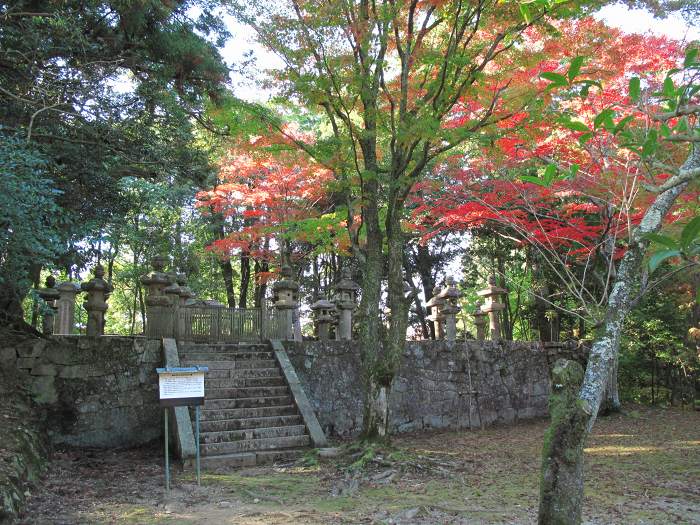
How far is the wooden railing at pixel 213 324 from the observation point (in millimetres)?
9445

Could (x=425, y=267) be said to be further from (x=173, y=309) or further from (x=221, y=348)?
(x=173, y=309)

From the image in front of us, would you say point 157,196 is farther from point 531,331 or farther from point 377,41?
point 531,331

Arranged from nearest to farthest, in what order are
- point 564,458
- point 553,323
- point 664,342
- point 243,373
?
point 564,458 < point 243,373 < point 664,342 < point 553,323

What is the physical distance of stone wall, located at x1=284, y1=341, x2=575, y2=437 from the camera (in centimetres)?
1013

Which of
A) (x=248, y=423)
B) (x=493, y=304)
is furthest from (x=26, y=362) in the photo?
(x=493, y=304)

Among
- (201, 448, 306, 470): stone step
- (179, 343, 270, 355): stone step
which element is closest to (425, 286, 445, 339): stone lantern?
(179, 343, 270, 355): stone step

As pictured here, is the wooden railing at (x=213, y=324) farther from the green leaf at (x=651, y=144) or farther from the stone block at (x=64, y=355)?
the green leaf at (x=651, y=144)

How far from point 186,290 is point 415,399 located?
5.35 metres

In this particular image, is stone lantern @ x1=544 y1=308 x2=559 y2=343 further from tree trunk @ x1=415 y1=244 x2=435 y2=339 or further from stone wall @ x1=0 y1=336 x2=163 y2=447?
stone wall @ x1=0 y1=336 x2=163 y2=447

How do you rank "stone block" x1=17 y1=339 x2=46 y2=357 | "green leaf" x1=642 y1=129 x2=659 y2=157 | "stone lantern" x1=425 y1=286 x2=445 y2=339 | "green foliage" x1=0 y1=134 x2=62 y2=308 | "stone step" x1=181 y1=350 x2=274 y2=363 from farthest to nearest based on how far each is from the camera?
"stone lantern" x1=425 y1=286 x2=445 y2=339, "stone step" x1=181 y1=350 x2=274 y2=363, "stone block" x1=17 y1=339 x2=46 y2=357, "green foliage" x1=0 y1=134 x2=62 y2=308, "green leaf" x1=642 y1=129 x2=659 y2=157

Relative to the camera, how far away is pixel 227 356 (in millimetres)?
9688

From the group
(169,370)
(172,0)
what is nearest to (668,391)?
Answer: (169,370)

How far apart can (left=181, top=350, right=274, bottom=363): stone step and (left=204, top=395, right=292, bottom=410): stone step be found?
3.24ft

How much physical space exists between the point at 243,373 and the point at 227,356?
540 mm
